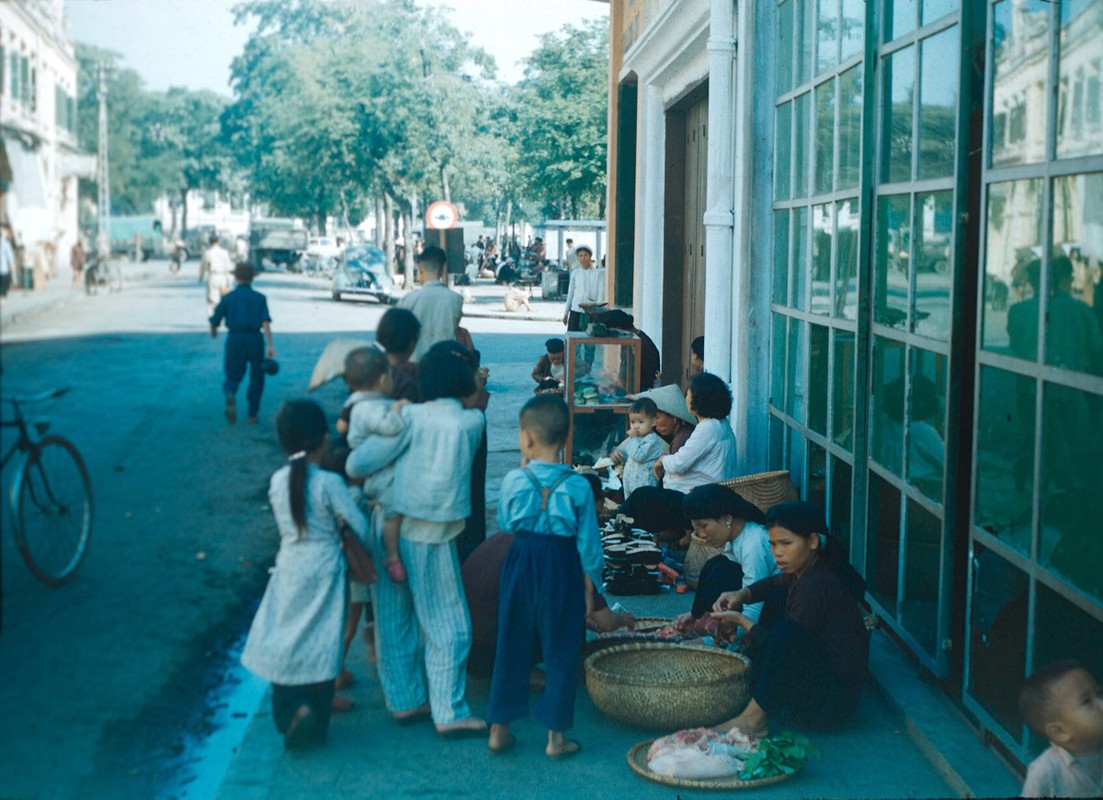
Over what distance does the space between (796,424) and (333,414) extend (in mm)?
3235

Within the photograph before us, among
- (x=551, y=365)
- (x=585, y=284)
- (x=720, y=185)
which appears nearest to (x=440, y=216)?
(x=720, y=185)

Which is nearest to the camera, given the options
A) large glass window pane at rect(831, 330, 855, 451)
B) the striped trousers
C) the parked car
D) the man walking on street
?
the parked car

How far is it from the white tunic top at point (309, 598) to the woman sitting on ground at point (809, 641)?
1275 mm

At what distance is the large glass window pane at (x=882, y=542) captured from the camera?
202 inches

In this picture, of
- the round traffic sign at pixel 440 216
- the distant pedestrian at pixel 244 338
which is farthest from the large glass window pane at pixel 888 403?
the distant pedestrian at pixel 244 338

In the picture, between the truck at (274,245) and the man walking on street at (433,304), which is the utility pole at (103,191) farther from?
the man walking on street at (433,304)

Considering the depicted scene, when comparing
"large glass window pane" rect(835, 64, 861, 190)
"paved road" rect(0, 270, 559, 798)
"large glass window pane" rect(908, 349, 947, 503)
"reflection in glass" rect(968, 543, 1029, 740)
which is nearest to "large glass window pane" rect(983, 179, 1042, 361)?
"large glass window pane" rect(908, 349, 947, 503)

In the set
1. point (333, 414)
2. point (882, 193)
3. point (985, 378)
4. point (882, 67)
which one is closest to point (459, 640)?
point (333, 414)

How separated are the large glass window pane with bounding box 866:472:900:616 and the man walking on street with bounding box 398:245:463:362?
5.57ft

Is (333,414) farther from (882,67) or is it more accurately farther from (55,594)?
(882,67)

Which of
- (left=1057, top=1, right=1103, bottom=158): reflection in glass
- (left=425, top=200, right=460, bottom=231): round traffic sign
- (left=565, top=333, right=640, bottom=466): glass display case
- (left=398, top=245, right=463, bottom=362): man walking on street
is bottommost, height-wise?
(left=565, top=333, right=640, bottom=466): glass display case

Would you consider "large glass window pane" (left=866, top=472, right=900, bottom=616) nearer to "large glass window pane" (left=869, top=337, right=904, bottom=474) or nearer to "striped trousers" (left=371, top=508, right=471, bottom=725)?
"large glass window pane" (left=869, top=337, right=904, bottom=474)

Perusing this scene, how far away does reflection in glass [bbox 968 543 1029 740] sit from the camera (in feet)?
12.5

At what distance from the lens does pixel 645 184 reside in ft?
35.1
